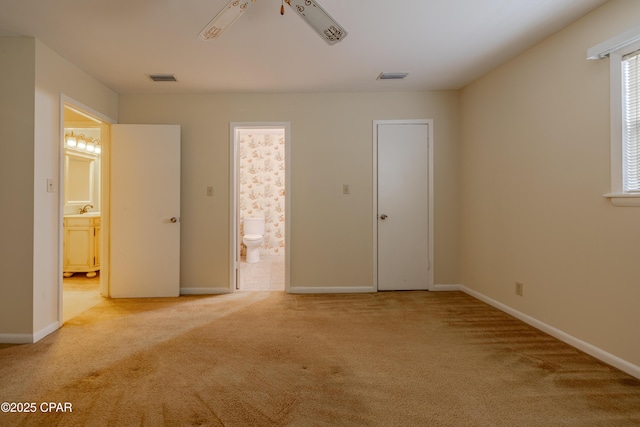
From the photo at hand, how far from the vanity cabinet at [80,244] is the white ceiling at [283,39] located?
213 centimetres

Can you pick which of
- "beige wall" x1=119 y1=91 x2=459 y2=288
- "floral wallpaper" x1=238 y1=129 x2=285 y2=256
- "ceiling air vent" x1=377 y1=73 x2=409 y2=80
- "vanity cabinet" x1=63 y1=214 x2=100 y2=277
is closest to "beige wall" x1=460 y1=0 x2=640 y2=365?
"beige wall" x1=119 y1=91 x2=459 y2=288

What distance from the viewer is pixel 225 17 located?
6.20ft

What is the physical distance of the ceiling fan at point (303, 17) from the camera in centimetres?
181

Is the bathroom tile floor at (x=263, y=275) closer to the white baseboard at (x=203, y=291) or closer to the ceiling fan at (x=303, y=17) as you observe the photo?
the white baseboard at (x=203, y=291)

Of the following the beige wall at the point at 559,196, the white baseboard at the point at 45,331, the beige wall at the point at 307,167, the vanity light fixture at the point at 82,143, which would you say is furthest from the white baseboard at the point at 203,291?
the vanity light fixture at the point at 82,143

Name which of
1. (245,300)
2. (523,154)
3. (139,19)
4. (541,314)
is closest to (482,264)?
(541,314)

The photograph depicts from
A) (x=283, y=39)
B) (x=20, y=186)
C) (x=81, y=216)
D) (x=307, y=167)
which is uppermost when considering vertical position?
(x=283, y=39)

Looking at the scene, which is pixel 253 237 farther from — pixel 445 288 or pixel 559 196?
pixel 559 196

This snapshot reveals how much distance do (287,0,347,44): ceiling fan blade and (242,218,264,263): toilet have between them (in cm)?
429

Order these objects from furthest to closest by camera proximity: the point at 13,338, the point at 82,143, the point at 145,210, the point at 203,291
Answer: the point at 82,143 < the point at 203,291 < the point at 145,210 < the point at 13,338

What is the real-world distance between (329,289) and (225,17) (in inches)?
115

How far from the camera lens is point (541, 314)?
2.66 m

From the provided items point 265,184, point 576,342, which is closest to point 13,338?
point 576,342

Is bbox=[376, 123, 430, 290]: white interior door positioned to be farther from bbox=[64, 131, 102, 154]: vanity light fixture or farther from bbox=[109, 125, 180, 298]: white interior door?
bbox=[64, 131, 102, 154]: vanity light fixture
